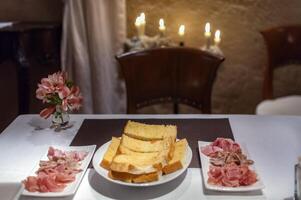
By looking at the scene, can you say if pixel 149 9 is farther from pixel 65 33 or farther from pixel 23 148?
pixel 23 148

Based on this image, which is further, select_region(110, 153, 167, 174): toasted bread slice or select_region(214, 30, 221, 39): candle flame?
select_region(214, 30, 221, 39): candle flame

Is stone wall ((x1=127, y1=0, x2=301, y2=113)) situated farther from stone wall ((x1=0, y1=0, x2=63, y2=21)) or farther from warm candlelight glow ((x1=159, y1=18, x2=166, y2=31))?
stone wall ((x1=0, y1=0, x2=63, y2=21))

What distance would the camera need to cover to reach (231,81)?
2.80 meters

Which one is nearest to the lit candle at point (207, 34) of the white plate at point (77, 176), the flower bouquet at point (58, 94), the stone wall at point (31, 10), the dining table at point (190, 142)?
the stone wall at point (31, 10)

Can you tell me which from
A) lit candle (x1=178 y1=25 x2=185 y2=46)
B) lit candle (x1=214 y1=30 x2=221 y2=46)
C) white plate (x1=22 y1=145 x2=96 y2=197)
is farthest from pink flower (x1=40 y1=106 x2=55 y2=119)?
lit candle (x1=214 y1=30 x2=221 y2=46)

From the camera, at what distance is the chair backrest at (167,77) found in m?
1.77

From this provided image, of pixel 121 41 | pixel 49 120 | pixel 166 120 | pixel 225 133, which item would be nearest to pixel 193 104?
pixel 166 120

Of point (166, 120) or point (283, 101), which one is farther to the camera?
point (283, 101)

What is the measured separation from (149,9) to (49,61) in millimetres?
678

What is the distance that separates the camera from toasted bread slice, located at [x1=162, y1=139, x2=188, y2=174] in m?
1.06

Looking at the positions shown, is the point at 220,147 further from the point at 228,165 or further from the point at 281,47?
the point at 281,47

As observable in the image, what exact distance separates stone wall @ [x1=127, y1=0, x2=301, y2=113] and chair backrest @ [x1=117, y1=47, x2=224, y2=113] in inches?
37.8

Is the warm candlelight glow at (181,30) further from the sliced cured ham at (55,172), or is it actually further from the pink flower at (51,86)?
the sliced cured ham at (55,172)

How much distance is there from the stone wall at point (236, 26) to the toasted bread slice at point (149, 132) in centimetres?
156
